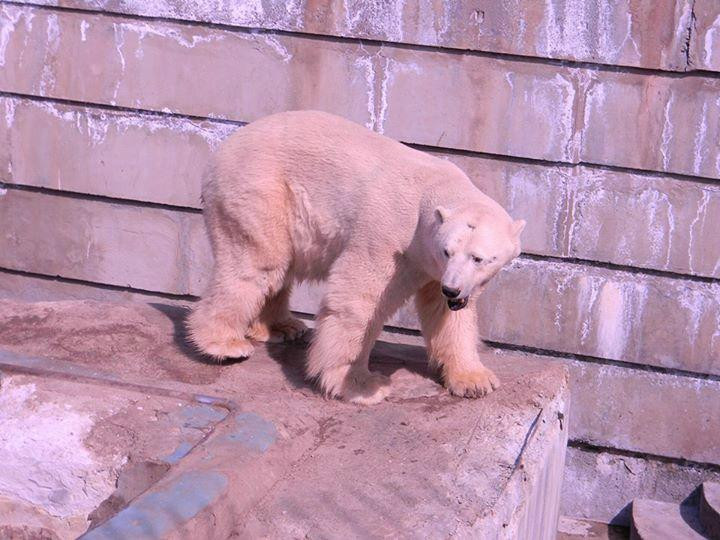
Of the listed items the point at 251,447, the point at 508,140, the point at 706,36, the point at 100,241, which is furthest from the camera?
the point at 100,241

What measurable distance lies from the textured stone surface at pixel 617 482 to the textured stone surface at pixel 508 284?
61cm

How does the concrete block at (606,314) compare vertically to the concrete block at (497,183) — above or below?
below

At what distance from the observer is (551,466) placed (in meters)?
4.01

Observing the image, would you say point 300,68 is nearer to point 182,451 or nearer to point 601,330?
point 601,330

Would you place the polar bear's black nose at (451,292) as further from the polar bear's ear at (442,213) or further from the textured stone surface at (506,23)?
the textured stone surface at (506,23)

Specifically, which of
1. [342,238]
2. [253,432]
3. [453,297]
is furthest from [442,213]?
[253,432]

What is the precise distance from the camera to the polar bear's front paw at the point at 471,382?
3.99m

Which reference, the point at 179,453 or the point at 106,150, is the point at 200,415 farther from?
the point at 106,150

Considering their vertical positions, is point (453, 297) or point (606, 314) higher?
point (453, 297)

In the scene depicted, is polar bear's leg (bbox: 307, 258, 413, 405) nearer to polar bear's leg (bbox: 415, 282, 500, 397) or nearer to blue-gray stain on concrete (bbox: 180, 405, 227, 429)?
polar bear's leg (bbox: 415, 282, 500, 397)

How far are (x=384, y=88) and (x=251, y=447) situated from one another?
2.62 metres

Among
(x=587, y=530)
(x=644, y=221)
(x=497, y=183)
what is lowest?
(x=587, y=530)

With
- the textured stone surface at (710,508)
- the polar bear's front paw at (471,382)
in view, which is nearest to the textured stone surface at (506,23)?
the polar bear's front paw at (471,382)

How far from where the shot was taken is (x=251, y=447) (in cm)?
339
